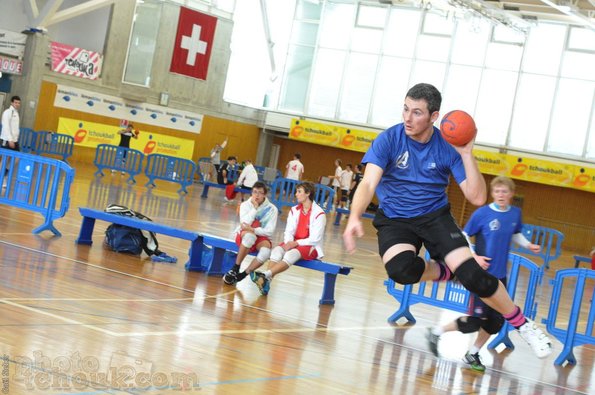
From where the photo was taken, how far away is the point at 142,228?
11078mm

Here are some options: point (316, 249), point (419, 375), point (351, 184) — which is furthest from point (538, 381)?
point (351, 184)

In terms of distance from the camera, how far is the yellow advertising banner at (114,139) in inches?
1272

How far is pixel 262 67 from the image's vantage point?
41.7 meters

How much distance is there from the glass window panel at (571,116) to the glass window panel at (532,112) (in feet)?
1.06

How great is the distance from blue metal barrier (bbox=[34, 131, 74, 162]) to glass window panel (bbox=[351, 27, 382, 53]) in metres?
15.5

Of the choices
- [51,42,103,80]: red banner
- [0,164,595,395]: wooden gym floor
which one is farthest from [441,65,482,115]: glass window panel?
[0,164,595,395]: wooden gym floor

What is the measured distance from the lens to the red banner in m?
31.1

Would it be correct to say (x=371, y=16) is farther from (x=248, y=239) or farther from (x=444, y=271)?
(x=444, y=271)

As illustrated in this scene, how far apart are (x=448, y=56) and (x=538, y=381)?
3187 cm

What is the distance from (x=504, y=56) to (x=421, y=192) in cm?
3210

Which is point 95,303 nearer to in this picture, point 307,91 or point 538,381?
point 538,381

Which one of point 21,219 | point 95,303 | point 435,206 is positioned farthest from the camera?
point 21,219

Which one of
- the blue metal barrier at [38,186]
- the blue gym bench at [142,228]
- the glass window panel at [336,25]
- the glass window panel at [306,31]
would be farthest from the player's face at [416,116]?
the glass window panel at [306,31]

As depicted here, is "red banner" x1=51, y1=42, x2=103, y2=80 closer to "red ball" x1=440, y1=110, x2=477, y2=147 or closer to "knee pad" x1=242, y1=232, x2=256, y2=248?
"knee pad" x1=242, y1=232, x2=256, y2=248
